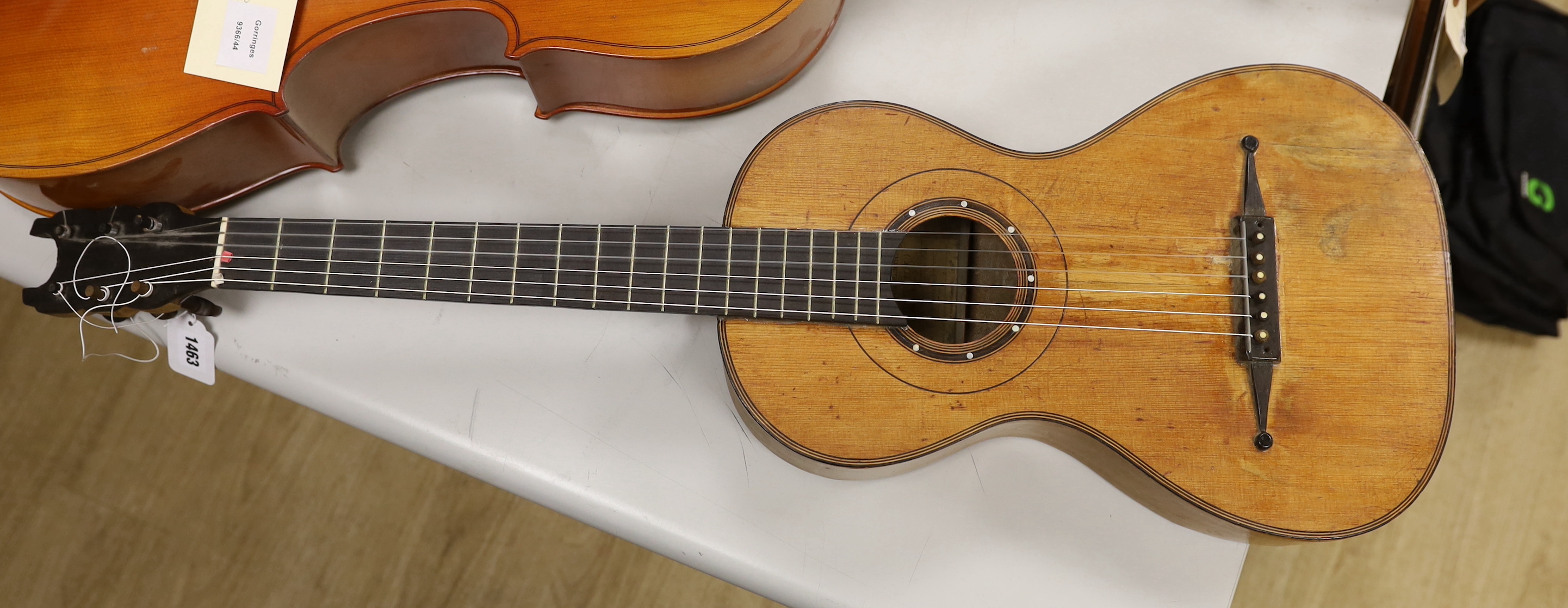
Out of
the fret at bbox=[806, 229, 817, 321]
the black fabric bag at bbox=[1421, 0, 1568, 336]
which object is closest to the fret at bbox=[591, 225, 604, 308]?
the fret at bbox=[806, 229, 817, 321]

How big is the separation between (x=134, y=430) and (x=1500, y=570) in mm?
3666

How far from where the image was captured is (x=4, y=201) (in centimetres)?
150

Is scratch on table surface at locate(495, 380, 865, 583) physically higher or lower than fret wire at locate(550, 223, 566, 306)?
lower

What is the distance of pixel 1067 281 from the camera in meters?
1.23

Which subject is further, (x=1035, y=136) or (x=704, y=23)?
(x=1035, y=136)

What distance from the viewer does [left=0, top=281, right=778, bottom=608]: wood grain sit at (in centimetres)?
212

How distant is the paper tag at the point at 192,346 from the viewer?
1.47 meters

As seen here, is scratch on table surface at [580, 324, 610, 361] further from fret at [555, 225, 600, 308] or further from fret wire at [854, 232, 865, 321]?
fret wire at [854, 232, 865, 321]

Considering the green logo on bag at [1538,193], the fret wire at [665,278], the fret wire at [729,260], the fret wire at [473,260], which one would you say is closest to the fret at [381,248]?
the fret wire at [473,260]

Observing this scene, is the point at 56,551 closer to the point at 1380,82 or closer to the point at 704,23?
the point at 704,23

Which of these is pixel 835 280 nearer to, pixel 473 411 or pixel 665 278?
pixel 665 278

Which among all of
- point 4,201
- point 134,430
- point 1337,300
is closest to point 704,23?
point 1337,300

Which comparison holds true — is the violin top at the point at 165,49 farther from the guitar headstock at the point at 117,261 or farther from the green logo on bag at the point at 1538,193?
the green logo on bag at the point at 1538,193

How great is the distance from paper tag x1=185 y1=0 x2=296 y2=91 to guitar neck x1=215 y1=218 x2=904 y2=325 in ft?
0.77
